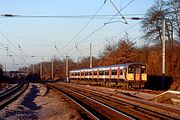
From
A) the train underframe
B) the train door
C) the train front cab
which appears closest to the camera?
the train front cab

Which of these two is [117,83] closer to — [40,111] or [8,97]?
[8,97]

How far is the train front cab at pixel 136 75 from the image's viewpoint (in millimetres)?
40219

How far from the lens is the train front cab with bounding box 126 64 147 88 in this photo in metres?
40.2

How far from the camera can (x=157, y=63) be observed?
5325cm

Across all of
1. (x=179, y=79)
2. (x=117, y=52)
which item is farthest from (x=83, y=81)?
(x=179, y=79)

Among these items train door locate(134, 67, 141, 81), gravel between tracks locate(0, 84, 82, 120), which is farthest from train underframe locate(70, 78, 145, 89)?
gravel between tracks locate(0, 84, 82, 120)

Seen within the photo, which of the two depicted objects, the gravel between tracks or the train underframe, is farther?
the train underframe

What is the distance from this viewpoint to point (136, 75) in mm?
40469

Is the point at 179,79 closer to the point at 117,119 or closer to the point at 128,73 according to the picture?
the point at 128,73

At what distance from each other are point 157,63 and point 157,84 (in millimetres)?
6571

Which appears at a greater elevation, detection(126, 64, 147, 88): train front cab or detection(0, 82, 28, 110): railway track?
detection(126, 64, 147, 88): train front cab

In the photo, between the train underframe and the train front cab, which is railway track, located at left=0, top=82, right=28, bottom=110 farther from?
the train front cab

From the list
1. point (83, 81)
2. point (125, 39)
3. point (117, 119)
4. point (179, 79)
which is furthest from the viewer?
point (125, 39)

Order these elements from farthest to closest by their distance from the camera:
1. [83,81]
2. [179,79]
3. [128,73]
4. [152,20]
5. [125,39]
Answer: [125,39] < [83,81] < [152,20] < [179,79] < [128,73]
